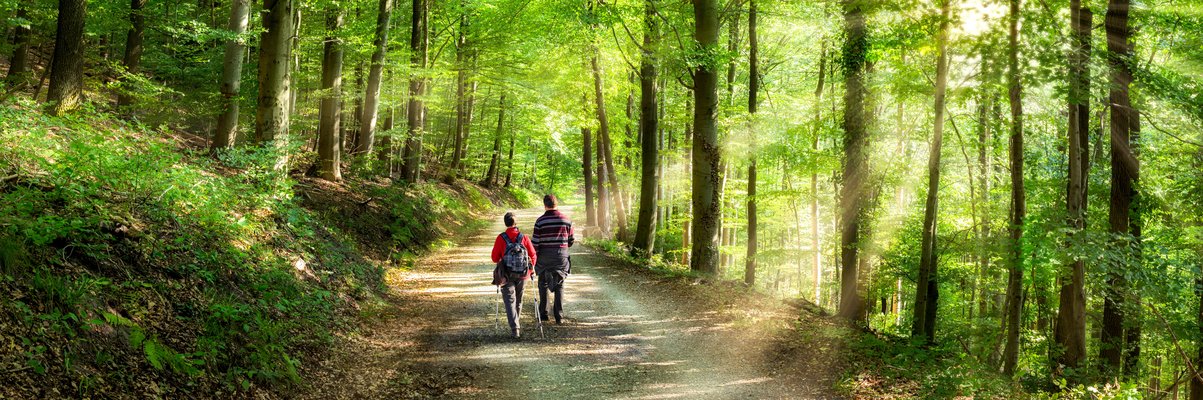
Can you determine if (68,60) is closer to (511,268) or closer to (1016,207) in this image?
(511,268)

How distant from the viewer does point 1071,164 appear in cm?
903

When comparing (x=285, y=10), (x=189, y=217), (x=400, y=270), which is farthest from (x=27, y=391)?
(x=400, y=270)

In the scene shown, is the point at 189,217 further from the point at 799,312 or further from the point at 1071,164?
the point at 1071,164

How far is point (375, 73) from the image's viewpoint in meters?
17.0

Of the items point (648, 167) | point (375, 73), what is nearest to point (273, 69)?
point (375, 73)

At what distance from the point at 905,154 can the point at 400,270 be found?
36.7ft

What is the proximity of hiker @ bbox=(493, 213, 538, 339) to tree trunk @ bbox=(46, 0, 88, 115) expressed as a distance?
22.9 feet

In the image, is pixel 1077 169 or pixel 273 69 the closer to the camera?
pixel 1077 169

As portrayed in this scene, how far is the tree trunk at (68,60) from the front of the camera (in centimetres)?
970

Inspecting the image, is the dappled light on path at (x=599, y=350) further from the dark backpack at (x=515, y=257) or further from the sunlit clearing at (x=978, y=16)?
the sunlit clearing at (x=978, y=16)

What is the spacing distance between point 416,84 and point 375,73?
399 centimetres

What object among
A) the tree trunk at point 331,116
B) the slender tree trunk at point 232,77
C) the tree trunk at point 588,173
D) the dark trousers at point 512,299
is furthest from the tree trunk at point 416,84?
the dark trousers at point 512,299

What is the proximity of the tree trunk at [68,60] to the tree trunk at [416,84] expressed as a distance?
313 inches

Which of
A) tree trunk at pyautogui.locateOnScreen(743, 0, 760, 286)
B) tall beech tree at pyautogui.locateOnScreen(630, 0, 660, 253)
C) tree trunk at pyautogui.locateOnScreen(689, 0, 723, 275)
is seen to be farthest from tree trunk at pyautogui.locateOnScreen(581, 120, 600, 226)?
tree trunk at pyautogui.locateOnScreen(689, 0, 723, 275)
